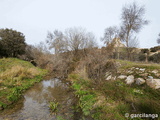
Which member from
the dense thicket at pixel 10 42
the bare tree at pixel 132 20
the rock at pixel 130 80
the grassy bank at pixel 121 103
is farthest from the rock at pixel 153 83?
the dense thicket at pixel 10 42

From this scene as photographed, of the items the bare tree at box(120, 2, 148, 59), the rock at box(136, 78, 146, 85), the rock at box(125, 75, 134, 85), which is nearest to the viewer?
the rock at box(136, 78, 146, 85)

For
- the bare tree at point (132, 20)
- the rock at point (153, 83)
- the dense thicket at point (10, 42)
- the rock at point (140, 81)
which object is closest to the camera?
the rock at point (153, 83)

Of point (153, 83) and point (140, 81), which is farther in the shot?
point (140, 81)

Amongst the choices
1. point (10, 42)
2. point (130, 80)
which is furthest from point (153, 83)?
point (10, 42)

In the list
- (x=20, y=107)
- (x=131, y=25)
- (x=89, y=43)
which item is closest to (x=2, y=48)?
(x=89, y=43)

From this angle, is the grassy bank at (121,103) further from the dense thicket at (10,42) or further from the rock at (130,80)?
the dense thicket at (10,42)

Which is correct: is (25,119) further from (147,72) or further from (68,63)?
(68,63)

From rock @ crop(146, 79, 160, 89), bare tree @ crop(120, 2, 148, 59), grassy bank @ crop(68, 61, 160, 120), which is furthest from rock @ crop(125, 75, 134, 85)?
bare tree @ crop(120, 2, 148, 59)

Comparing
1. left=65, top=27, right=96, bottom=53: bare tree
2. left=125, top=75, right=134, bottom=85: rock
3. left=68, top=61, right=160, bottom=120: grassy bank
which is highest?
left=65, top=27, right=96, bottom=53: bare tree

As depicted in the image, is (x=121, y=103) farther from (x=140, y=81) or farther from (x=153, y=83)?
(x=153, y=83)

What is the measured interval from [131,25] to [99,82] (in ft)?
44.6

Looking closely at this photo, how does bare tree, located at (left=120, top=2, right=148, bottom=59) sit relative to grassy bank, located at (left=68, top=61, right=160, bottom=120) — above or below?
above

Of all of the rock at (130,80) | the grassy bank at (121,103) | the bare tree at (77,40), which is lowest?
the grassy bank at (121,103)

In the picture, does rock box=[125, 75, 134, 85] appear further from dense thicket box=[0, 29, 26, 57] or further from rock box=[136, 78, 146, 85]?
dense thicket box=[0, 29, 26, 57]
